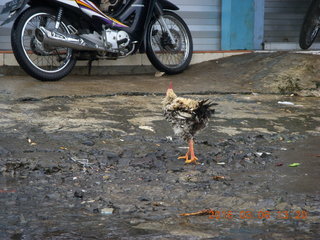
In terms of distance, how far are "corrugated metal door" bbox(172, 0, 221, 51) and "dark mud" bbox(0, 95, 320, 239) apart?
375 centimetres

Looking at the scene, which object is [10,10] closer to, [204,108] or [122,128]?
[122,128]

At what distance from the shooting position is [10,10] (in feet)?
24.4

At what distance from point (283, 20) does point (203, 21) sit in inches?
72.1

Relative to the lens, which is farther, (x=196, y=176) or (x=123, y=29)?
(x=123, y=29)

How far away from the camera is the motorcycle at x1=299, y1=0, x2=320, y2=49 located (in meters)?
9.80

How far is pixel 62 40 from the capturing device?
7504 millimetres

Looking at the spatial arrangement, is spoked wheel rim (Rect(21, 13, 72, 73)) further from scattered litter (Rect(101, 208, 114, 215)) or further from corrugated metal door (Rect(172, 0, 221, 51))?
scattered litter (Rect(101, 208, 114, 215))

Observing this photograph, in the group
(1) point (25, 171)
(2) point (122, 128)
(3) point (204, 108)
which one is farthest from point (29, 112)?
(3) point (204, 108)

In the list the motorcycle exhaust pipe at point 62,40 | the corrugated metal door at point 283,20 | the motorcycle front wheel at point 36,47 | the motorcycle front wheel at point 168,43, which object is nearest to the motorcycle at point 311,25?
the corrugated metal door at point 283,20

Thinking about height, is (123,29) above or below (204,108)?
above

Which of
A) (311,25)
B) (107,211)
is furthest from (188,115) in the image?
(311,25)

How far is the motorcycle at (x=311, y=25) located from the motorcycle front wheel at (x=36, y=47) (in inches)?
165

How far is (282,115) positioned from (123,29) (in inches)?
116

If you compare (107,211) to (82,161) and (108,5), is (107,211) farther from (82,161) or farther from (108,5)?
(108,5)
